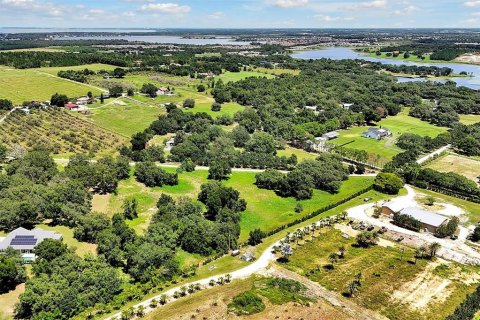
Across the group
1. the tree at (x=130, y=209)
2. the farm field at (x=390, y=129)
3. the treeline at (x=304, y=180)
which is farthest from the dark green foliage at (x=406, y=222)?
the tree at (x=130, y=209)

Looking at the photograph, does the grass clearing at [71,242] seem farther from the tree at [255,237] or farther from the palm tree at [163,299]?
the tree at [255,237]

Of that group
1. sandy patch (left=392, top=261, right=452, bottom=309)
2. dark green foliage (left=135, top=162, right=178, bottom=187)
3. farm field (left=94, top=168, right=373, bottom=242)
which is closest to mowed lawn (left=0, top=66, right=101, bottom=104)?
dark green foliage (left=135, top=162, right=178, bottom=187)

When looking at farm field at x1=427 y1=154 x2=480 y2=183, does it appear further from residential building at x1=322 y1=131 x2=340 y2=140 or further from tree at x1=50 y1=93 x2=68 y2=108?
tree at x1=50 y1=93 x2=68 y2=108

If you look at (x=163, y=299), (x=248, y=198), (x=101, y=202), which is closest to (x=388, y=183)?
(x=248, y=198)

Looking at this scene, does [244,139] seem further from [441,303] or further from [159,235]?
[441,303]

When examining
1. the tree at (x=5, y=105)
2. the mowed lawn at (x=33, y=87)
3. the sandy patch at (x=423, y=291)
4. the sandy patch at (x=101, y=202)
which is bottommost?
the sandy patch at (x=423, y=291)
